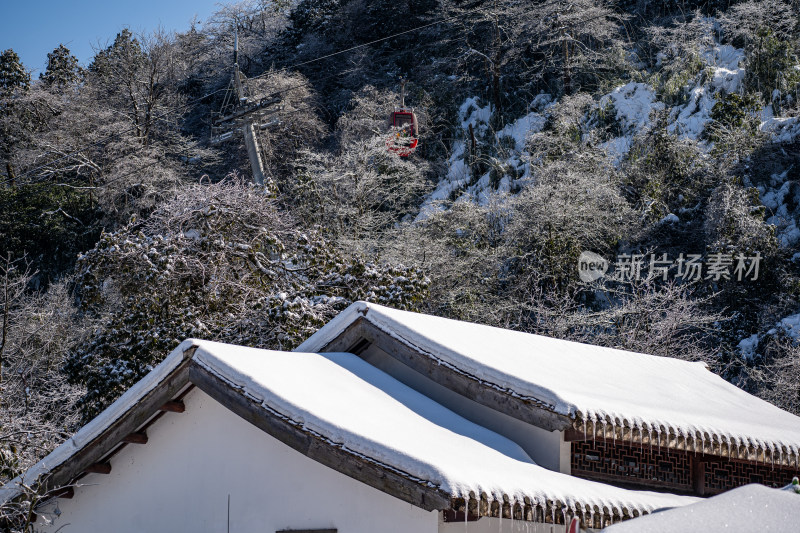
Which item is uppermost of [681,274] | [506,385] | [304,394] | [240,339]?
[304,394]

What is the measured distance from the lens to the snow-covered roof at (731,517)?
4.99 m

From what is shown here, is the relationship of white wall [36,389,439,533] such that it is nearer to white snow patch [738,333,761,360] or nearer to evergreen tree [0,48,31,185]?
white snow patch [738,333,761,360]

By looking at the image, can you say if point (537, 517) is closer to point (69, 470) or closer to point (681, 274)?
point (69, 470)

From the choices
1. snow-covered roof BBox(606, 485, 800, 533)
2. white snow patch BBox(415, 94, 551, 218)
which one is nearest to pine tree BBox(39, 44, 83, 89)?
white snow patch BBox(415, 94, 551, 218)

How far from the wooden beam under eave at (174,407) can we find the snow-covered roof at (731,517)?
4.60 m

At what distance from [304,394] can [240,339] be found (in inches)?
318

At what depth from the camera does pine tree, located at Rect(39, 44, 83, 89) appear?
4314 cm

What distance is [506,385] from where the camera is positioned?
8531mm

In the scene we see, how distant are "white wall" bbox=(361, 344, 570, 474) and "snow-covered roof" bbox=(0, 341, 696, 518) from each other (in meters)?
0.20

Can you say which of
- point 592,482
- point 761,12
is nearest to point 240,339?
point 592,482

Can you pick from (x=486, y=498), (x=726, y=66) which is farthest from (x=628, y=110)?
(x=486, y=498)

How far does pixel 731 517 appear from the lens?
5.11 m

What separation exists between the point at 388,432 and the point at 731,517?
3004mm

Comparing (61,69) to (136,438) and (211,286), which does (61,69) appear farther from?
(136,438)
